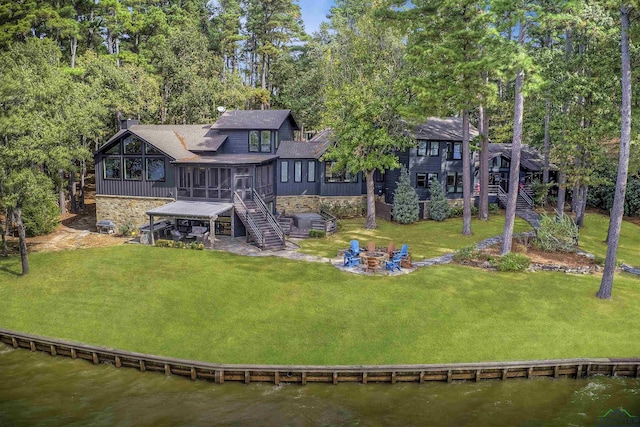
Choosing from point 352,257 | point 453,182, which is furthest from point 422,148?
point 352,257

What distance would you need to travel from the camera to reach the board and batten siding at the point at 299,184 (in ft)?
120

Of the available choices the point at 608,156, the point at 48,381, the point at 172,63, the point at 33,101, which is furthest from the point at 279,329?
the point at 172,63

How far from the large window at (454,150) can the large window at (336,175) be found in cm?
811

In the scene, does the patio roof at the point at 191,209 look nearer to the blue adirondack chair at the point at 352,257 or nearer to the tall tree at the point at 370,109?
the tall tree at the point at 370,109

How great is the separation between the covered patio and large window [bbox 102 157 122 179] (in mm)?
5411

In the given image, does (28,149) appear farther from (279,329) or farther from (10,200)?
(279,329)

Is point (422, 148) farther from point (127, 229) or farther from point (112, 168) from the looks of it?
point (112, 168)

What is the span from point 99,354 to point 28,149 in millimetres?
11127

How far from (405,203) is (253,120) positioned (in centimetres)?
1363

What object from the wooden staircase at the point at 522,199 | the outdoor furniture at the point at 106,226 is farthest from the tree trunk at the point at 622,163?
the outdoor furniture at the point at 106,226

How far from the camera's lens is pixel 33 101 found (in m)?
22.3

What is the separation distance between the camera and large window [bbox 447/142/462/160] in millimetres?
38656

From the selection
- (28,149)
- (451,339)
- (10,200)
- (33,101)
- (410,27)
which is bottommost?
(451,339)

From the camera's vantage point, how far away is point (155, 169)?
32375mm
